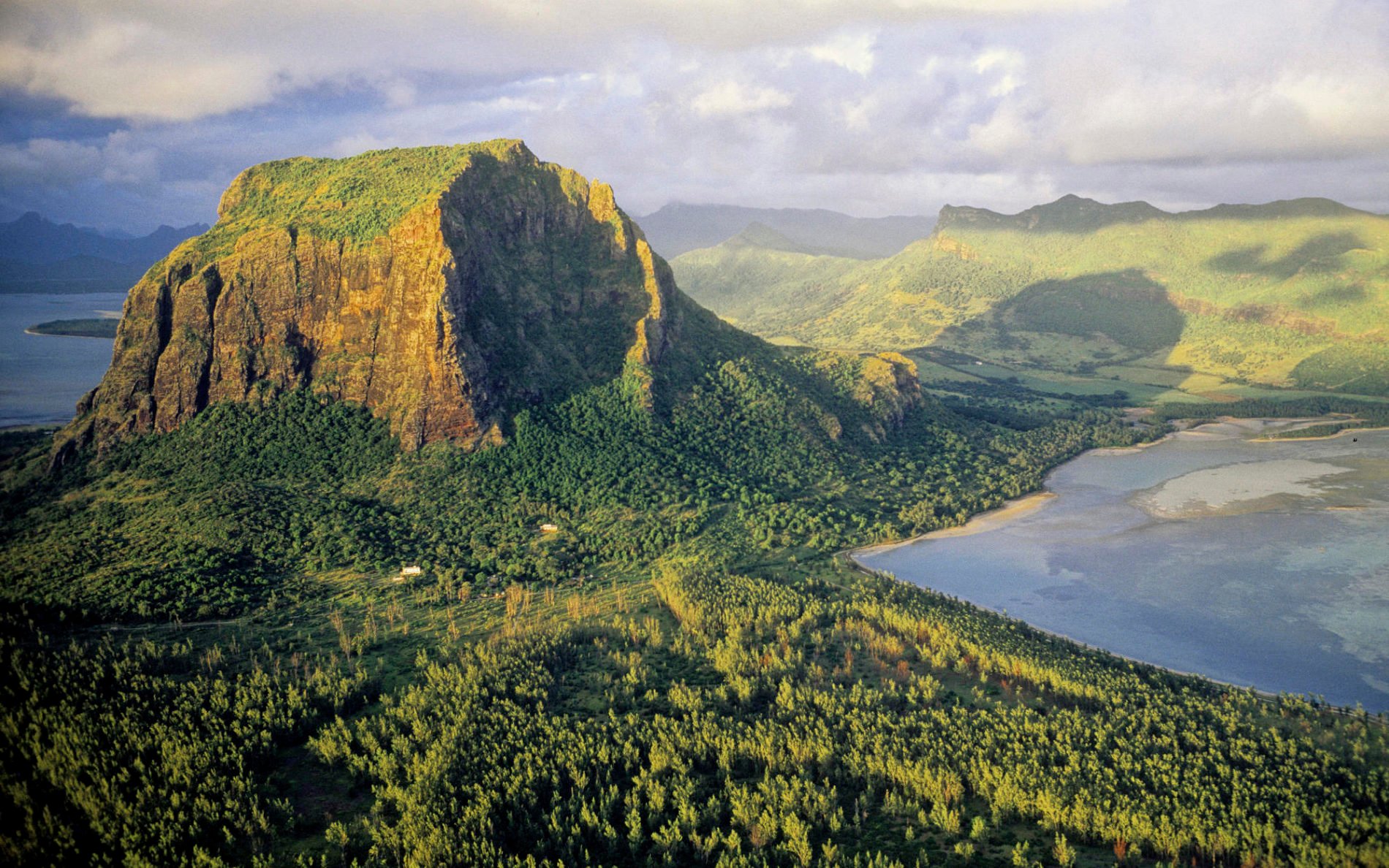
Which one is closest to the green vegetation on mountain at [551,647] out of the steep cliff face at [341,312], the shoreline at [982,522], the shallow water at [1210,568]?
the steep cliff face at [341,312]

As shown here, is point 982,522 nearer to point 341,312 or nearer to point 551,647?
point 551,647

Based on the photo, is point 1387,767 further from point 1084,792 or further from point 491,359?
point 491,359

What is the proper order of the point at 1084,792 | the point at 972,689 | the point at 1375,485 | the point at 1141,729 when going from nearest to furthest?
the point at 1084,792 → the point at 1141,729 → the point at 972,689 → the point at 1375,485

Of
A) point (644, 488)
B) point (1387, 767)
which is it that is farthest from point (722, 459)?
point (1387, 767)

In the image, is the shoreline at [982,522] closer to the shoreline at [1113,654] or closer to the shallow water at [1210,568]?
the shallow water at [1210,568]

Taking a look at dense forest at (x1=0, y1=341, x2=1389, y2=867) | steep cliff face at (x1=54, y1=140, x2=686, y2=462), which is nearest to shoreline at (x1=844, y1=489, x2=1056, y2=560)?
dense forest at (x1=0, y1=341, x2=1389, y2=867)

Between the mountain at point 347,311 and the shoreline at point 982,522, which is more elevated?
the mountain at point 347,311

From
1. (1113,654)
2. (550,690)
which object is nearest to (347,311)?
(550,690)

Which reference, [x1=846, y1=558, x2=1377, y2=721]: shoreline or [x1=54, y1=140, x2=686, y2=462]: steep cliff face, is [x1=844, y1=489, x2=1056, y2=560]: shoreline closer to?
[x1=846, y1=558, x2=1377, y2=721]: shoreline
